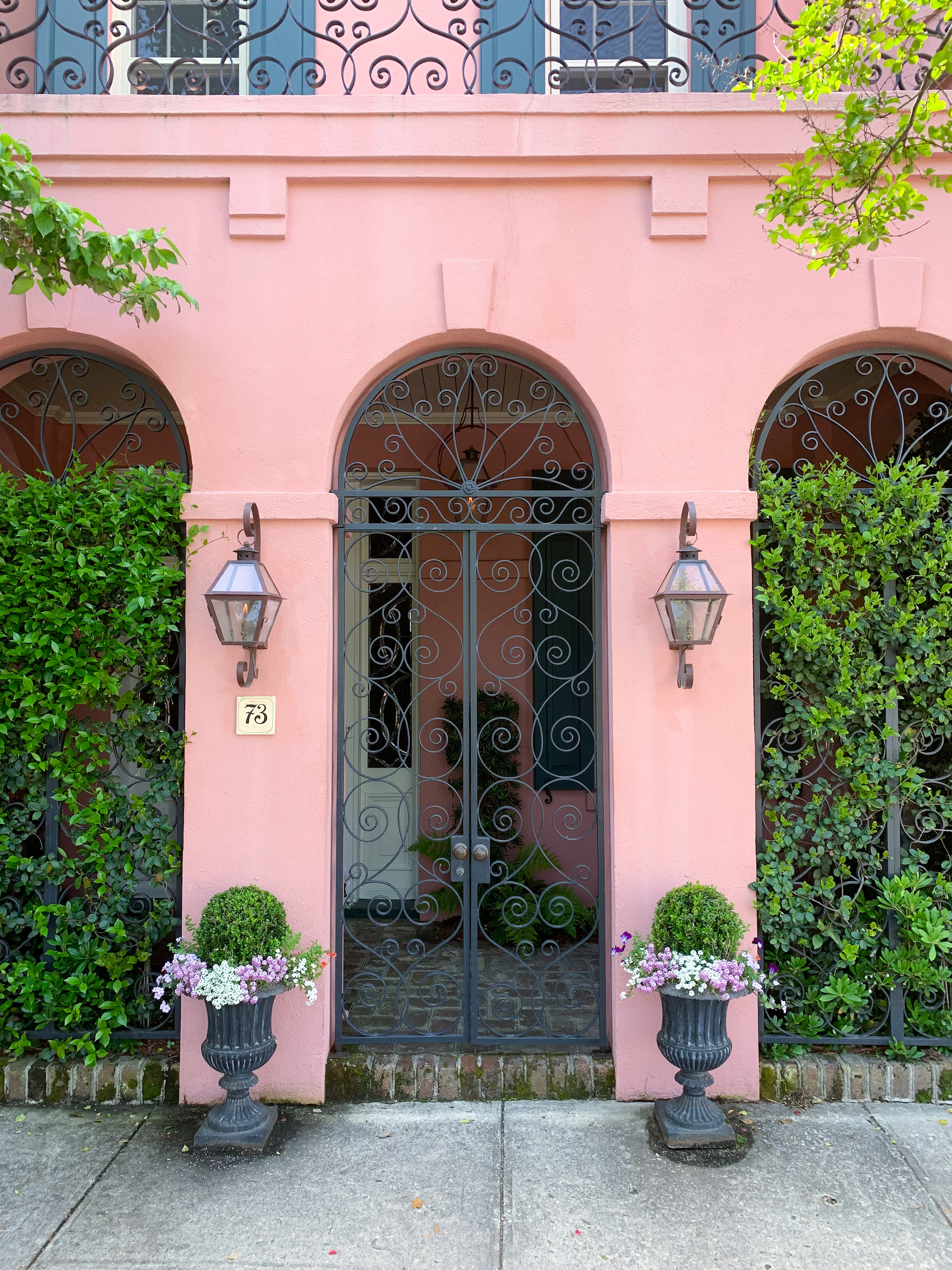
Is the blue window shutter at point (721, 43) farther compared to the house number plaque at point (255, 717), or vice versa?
the blue window shutter at point (721, 43)

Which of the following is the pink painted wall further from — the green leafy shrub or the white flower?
the white flower

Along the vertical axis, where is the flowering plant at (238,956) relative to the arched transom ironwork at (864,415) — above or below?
below

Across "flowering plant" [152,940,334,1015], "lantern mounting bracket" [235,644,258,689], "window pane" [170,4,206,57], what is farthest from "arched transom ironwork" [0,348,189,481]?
"flowering plant" [152,940,334,1015]

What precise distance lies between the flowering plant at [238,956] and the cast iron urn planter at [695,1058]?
159 centimetres

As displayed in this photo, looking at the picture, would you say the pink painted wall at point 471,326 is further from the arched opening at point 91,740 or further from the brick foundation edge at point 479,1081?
the brick foundation edge at point 479,1081

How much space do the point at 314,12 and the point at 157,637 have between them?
3377 mm

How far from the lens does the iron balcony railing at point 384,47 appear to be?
432cm

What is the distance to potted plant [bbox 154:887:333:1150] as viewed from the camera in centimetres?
366

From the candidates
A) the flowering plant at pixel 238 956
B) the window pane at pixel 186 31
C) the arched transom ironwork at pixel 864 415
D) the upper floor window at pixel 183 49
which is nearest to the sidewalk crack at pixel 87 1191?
the flowering plant at pixel 238 956

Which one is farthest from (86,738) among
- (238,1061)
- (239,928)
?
(238,1061)

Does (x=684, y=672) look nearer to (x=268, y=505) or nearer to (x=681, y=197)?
(x=268, y=505)

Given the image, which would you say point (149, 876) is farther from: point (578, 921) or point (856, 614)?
point (856, 614)

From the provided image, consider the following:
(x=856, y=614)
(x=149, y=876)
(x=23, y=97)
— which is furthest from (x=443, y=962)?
(x=23, y=97)

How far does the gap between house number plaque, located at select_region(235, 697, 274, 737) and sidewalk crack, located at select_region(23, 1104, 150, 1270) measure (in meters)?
1.78
